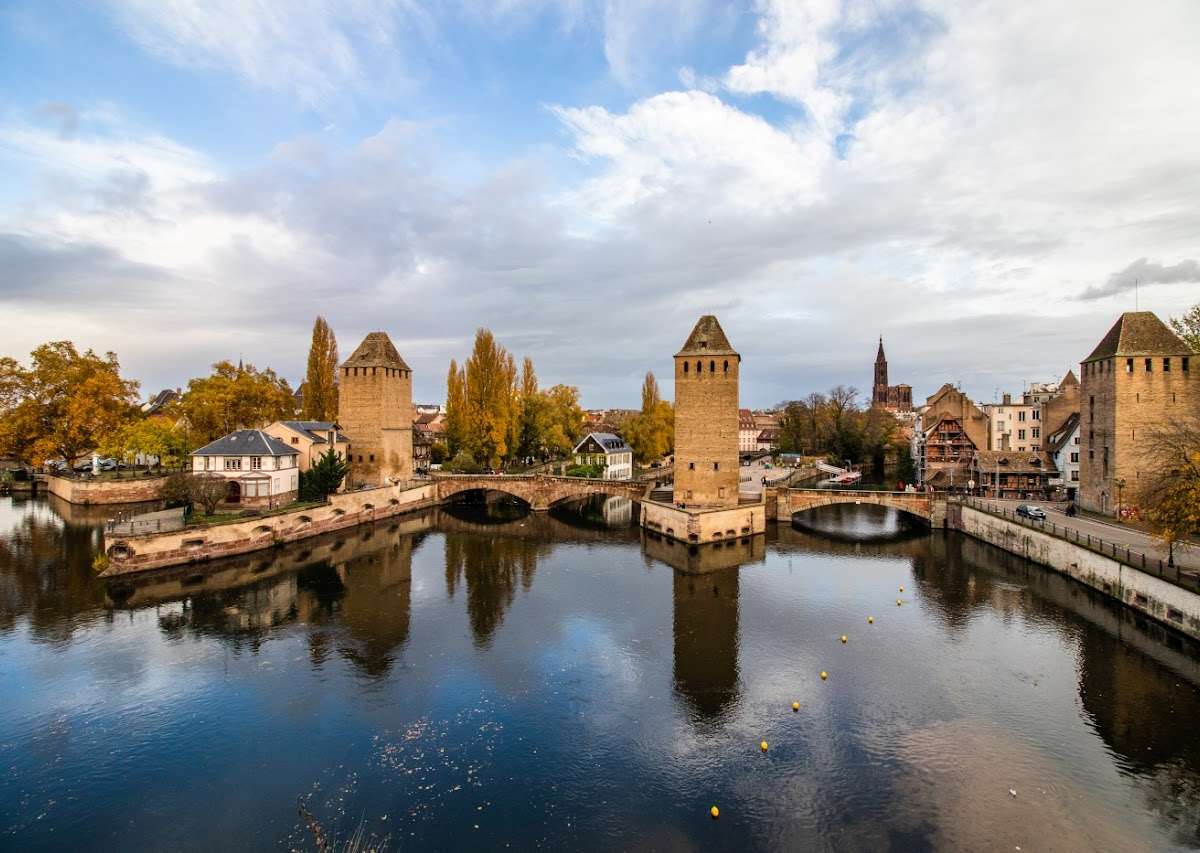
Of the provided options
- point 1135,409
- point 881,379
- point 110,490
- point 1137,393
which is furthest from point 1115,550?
point 881,379

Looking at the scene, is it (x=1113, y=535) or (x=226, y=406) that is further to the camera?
(x=226, y=406)

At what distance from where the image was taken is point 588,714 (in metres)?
15.7

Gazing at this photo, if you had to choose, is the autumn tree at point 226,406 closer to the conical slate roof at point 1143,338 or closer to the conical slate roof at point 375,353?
the conical slate roof at point 375,353

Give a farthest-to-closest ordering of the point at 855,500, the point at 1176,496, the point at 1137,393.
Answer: the point at 855,500, the point at 1137,393, the point at 1176,496

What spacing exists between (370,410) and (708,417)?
24282mm

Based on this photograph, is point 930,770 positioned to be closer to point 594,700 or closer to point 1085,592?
point 594,700

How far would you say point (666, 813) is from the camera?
39.1ft

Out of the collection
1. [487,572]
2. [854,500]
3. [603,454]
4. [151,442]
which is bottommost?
[487,572]

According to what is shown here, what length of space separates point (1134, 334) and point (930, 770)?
2926 cm

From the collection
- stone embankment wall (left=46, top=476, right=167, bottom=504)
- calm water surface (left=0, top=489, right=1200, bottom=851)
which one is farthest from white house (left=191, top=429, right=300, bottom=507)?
stone embankment wall (left=46, top=476, right=167, bottom=504)

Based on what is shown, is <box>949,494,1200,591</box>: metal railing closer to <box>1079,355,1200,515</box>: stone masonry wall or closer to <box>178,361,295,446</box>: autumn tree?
<box>1079,355,1200,515</box>: stone masonry wall

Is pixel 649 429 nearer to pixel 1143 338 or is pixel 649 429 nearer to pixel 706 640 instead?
pixel 1143 338

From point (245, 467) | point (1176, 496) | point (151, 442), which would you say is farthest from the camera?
point (151, 442)

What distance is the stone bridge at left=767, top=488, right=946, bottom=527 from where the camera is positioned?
3884cm
